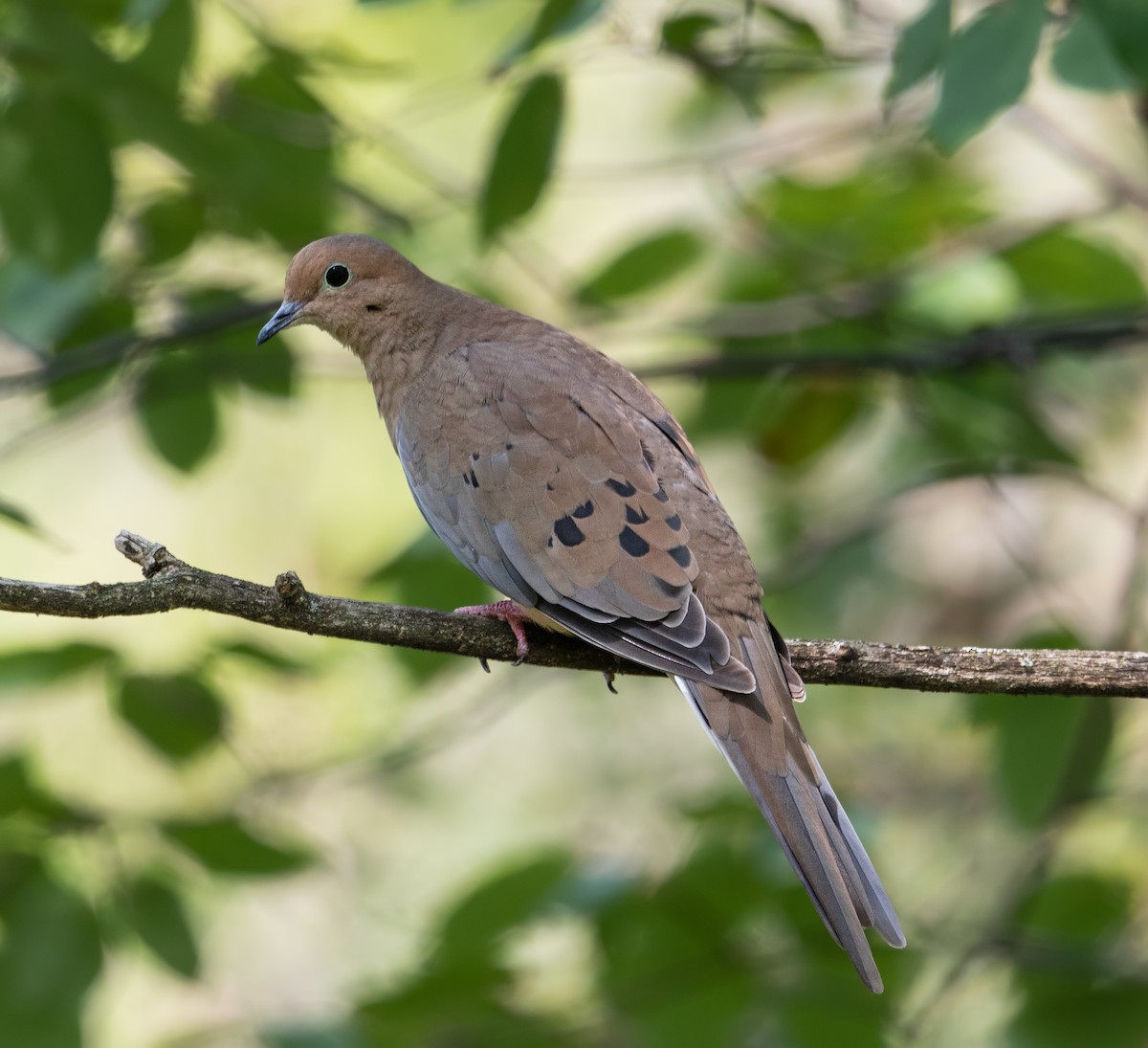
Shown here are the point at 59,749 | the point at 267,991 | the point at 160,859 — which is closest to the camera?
the point at 160,859

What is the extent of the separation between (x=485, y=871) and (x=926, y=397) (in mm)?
1971

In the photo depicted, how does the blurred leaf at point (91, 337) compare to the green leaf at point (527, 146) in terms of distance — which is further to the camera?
the blurred leaf at point (91, 337)

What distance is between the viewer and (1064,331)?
4.07 m

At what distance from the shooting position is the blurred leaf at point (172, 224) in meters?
3.96

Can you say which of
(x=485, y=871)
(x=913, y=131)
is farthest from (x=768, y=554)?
(x=485, y=871)

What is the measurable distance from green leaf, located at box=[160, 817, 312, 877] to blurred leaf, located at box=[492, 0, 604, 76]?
174 centimetres

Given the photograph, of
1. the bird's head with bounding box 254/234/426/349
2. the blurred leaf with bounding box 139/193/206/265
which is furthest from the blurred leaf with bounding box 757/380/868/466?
the blurred leaf with bounding box 139/193/206/265

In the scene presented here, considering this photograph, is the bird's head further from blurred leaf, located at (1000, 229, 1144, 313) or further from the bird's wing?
blurred leaf, located at (1000, 229, 1144, 313)

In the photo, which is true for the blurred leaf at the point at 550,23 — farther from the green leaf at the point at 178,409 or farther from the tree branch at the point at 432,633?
the green leaf at the point at 178,409

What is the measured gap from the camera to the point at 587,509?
323 cm

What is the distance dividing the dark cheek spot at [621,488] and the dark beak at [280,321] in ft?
3.43

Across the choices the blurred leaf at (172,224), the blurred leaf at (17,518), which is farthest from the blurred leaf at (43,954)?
the blurred leaf at (172,224)

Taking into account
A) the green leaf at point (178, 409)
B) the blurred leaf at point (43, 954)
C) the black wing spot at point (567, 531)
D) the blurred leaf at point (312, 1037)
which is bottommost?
the blurred leaf at point (312, 1037)

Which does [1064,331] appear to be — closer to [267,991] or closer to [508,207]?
[508,207]
